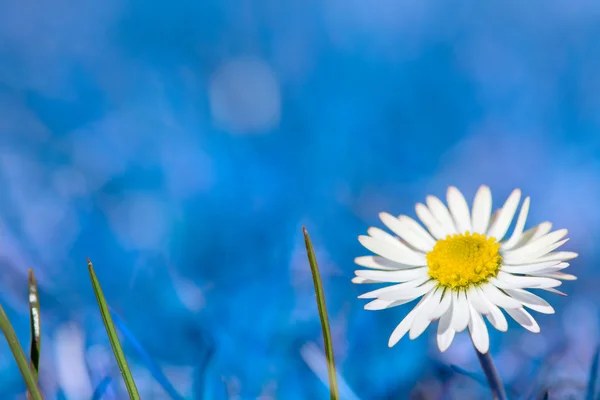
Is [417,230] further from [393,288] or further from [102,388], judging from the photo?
[102,388]

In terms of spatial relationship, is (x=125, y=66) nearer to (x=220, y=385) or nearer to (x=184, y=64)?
(x=184, y=64)

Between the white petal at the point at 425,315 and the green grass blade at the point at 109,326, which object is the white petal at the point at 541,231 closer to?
the white petal at the point at 425,315

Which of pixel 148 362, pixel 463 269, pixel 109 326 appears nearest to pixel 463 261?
pixel 463 269

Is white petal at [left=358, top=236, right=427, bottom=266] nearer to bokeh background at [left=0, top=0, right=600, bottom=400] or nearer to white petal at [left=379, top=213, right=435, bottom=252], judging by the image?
white petal at [left=379, top=213, right=435, bottom=252]

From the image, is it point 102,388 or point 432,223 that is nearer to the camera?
point 432,223

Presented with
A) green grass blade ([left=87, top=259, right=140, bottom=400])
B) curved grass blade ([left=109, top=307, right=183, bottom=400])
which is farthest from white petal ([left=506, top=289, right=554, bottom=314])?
curved grass blade ([left=109, top=307, right=183, bottom=400])

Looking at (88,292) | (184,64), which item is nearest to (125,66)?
(184,64)

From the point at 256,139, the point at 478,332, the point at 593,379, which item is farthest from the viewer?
the point at 256,139
